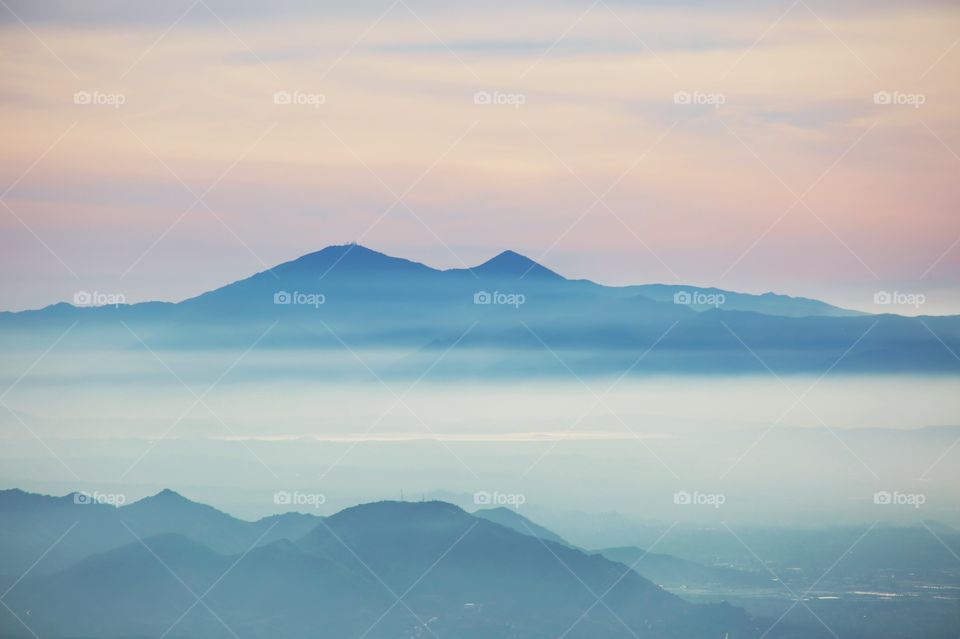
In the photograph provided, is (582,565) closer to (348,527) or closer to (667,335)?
(348,527)

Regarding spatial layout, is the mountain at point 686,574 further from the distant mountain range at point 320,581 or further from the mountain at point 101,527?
the mountain at point 101,527

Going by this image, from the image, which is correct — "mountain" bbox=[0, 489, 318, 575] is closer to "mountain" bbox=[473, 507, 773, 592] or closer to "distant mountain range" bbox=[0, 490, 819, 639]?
"distant mountain range" bbox=[0, 490, 819, 639]

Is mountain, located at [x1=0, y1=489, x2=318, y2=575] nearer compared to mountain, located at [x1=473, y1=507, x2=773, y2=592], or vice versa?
mountain, located at [x1=0, y1=489, x2=318, y2=575]

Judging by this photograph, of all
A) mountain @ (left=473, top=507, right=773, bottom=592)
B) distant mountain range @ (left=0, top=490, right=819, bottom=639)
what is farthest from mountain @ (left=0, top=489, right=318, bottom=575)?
mountain @ (left=473, top=507, right=773, bottom=592)

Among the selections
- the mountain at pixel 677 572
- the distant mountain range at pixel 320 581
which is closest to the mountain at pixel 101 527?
the distant mountain range at pixel 320 581

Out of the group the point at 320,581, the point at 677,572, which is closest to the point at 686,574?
the point at 677,572
